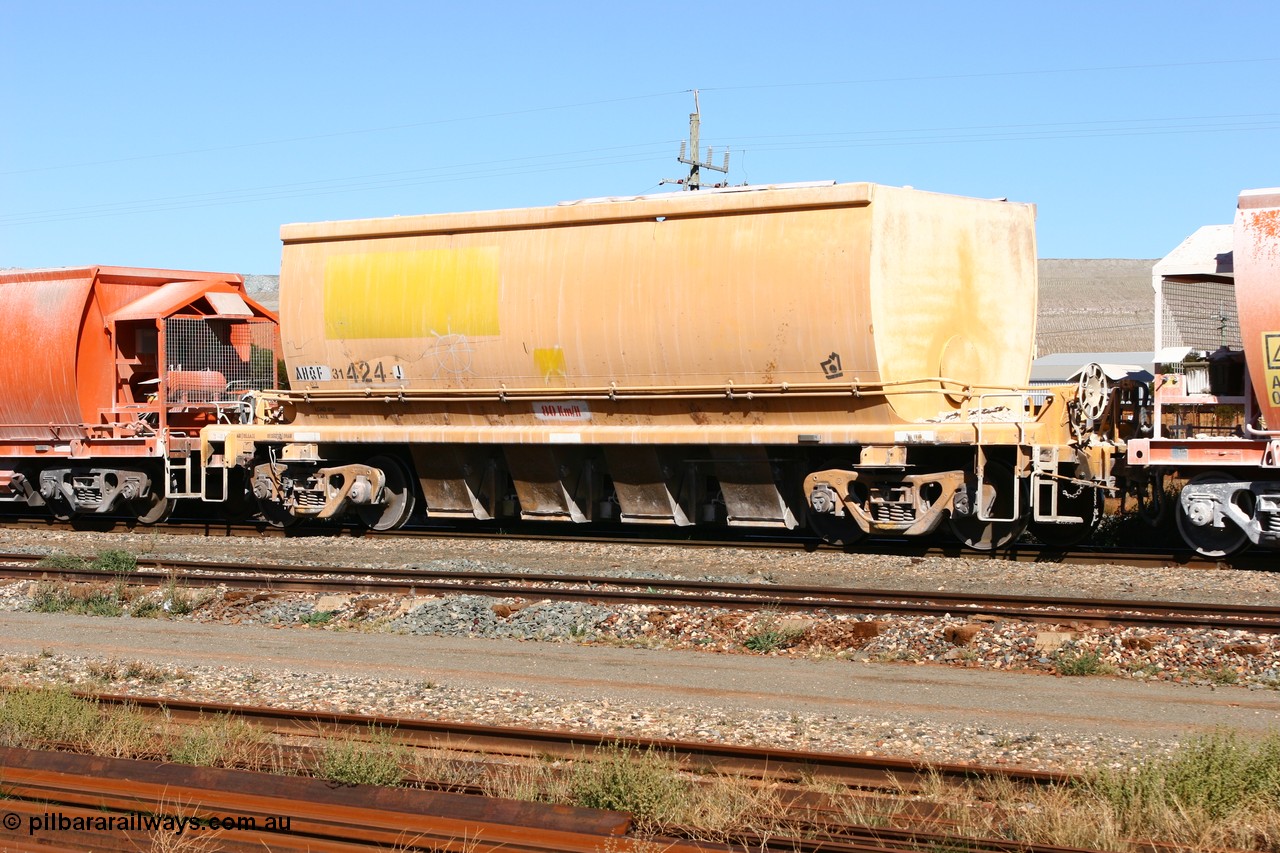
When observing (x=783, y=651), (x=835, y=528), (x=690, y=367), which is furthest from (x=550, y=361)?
(x=783, y=651)

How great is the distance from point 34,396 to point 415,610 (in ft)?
37.5

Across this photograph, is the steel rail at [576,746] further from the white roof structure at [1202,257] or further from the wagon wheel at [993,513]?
the white roof structure at [1202,257]

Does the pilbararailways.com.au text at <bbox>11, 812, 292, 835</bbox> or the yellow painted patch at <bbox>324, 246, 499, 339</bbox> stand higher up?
the yellow painted patch at <bbox>324, 246, 499, 339</bbox>

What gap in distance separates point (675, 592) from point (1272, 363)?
6503 mm

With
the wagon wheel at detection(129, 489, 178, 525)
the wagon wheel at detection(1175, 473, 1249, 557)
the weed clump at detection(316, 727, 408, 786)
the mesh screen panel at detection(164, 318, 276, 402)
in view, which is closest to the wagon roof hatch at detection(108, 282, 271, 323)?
the mesh screen panel at detection(164, 318, 276, 402)

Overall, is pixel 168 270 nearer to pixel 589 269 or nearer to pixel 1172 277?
pixel 589 269

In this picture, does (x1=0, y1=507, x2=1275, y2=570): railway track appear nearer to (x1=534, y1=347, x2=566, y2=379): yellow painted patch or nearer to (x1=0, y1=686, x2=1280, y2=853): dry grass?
(x1=534, y1=347, x2=566, y2=379): yellow painted patch

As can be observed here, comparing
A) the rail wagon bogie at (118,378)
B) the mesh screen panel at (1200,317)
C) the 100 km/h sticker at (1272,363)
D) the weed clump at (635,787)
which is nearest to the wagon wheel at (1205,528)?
the 100 km/h sticker at (1272,363)

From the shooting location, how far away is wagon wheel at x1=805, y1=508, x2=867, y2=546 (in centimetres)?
1617

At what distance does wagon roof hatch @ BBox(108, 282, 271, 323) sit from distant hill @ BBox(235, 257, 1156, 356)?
4613cm

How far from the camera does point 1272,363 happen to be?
1348 centimetres

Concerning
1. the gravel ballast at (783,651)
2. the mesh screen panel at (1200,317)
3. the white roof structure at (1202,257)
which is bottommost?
the gravel ballast at (783,651)

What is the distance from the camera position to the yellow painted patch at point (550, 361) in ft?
54.9

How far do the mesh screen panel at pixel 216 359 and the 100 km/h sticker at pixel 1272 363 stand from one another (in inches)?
567
